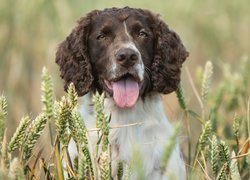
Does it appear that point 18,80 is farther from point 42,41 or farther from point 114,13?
point 114,13

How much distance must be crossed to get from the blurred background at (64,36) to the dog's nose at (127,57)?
4.43 feet

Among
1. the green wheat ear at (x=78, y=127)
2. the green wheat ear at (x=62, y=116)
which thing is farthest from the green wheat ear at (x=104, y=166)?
the green wheat ear at (x=62, y=116)

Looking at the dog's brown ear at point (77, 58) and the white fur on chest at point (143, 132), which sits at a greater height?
the dog's brown ear at point (77, 58)

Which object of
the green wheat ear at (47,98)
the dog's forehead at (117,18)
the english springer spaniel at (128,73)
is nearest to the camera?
the green wheat ear at (47,98)

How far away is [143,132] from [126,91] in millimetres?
402

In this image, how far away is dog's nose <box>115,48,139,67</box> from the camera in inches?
256

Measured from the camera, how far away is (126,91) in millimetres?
6691

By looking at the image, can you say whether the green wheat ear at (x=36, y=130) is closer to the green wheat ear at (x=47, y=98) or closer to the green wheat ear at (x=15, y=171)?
the green wheat ear at (x=47, y=98)

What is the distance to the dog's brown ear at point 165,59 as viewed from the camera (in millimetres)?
7074

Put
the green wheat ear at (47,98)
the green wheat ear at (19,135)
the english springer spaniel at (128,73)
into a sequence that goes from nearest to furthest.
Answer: the green wheat ear at (19,135) < the green wheat ear at (47,98) < the english springer spaniel at (128,73)

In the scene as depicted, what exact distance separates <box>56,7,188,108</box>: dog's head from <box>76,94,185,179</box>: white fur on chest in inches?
5.0

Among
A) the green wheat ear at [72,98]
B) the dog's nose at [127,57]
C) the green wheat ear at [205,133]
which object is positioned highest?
the dog's nose at [127,57]

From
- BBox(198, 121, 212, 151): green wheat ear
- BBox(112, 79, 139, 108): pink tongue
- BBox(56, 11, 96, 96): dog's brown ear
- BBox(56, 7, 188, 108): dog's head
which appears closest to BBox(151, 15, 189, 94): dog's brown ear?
BBox(56, 7, 188, 108): dog's head

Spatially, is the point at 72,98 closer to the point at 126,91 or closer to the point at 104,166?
the point at 104,166
